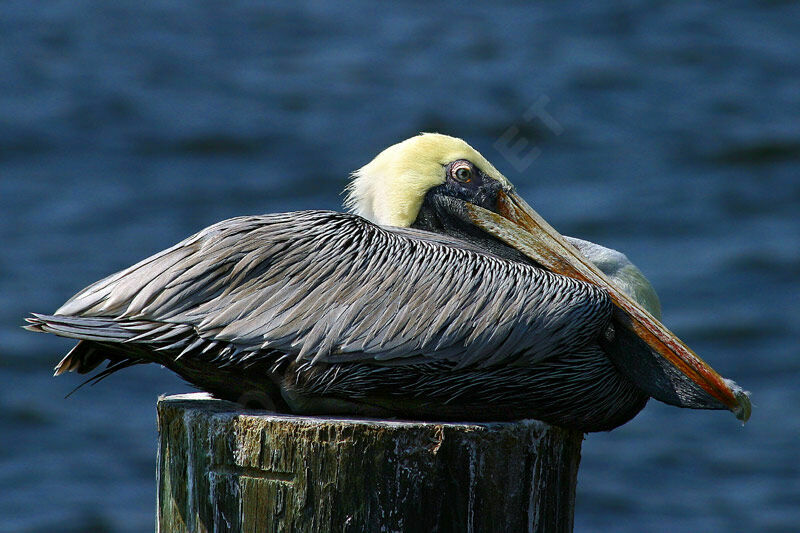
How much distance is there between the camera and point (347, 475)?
2637 mm

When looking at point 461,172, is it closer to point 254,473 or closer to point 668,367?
point 668,367

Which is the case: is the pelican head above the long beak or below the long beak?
above

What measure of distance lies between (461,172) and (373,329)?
986mm

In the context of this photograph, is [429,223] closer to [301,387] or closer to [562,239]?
[562,239]

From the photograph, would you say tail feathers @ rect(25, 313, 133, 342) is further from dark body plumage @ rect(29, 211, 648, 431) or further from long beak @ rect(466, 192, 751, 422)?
long beak @ rect(466, 192, 751, 422)

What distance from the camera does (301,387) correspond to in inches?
115

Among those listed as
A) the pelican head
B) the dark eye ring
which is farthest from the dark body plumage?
the dark eye ring

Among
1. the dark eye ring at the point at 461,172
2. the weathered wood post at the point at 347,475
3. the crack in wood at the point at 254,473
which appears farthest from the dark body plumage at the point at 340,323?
the dark eye ring at the point at 461,172

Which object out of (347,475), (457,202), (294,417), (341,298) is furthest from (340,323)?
(457,202)

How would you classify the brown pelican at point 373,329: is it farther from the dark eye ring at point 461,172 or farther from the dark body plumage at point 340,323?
the dark eye ring at point 461,172

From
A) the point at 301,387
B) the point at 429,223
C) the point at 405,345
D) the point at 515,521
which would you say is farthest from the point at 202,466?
the point at 429,223

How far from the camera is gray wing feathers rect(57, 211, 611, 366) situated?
2904mm

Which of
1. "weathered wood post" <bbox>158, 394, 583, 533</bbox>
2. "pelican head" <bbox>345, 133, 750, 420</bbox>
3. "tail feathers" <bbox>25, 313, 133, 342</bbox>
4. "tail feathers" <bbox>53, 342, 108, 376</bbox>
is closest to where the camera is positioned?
"weathered wood post" <bbox>158, 394, 583, 533</bbox>

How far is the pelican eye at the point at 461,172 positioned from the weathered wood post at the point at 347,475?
1144 millimetres
